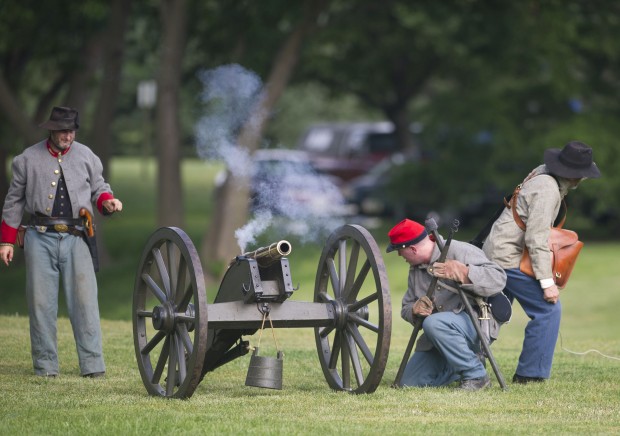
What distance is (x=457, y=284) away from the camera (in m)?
8.16

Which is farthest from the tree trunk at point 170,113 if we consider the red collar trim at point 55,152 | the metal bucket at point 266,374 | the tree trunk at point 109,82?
the metal bucket at point 266,374

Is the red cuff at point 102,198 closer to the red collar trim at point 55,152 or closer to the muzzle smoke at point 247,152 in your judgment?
the red collar trim at point 55,152

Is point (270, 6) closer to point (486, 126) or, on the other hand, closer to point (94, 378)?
point (486, 126)

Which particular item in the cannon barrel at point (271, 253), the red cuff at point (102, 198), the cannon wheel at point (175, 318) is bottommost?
the cannon wheel at point (175, 318)

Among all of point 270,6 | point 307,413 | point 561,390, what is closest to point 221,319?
point 307,413

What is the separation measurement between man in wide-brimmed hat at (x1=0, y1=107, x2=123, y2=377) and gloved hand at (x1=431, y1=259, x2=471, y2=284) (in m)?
2.09

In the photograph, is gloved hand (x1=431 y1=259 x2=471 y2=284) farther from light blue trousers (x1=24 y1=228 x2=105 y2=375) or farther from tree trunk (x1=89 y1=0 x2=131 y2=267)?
tree trunk (x1=89 y1=0 x2=131 y2=267)

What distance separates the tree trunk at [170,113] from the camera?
66.0ft

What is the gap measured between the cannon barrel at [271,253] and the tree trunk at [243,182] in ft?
39.3

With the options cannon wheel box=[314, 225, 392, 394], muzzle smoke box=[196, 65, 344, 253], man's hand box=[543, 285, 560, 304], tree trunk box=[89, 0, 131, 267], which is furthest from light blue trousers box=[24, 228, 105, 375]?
tree trunk box=[89, 0, 131, 267]

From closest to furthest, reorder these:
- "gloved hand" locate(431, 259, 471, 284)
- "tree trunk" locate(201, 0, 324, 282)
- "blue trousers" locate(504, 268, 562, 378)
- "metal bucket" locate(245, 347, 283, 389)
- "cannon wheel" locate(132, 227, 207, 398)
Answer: "cannon wheel" locate(132, 227, 207, 398) < "metal bucket" locate(245, 347, 283, 389) < "gloved hand" locate(431, 259, 471, 284) < "blue trousers" locate(504, 268, 562, 378) < "tree trunk" locate(201, 0, 324, 282)

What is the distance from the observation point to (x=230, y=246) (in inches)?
798

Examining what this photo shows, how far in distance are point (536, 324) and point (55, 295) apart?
308cm

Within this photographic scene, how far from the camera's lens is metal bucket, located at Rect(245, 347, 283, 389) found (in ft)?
25.4
